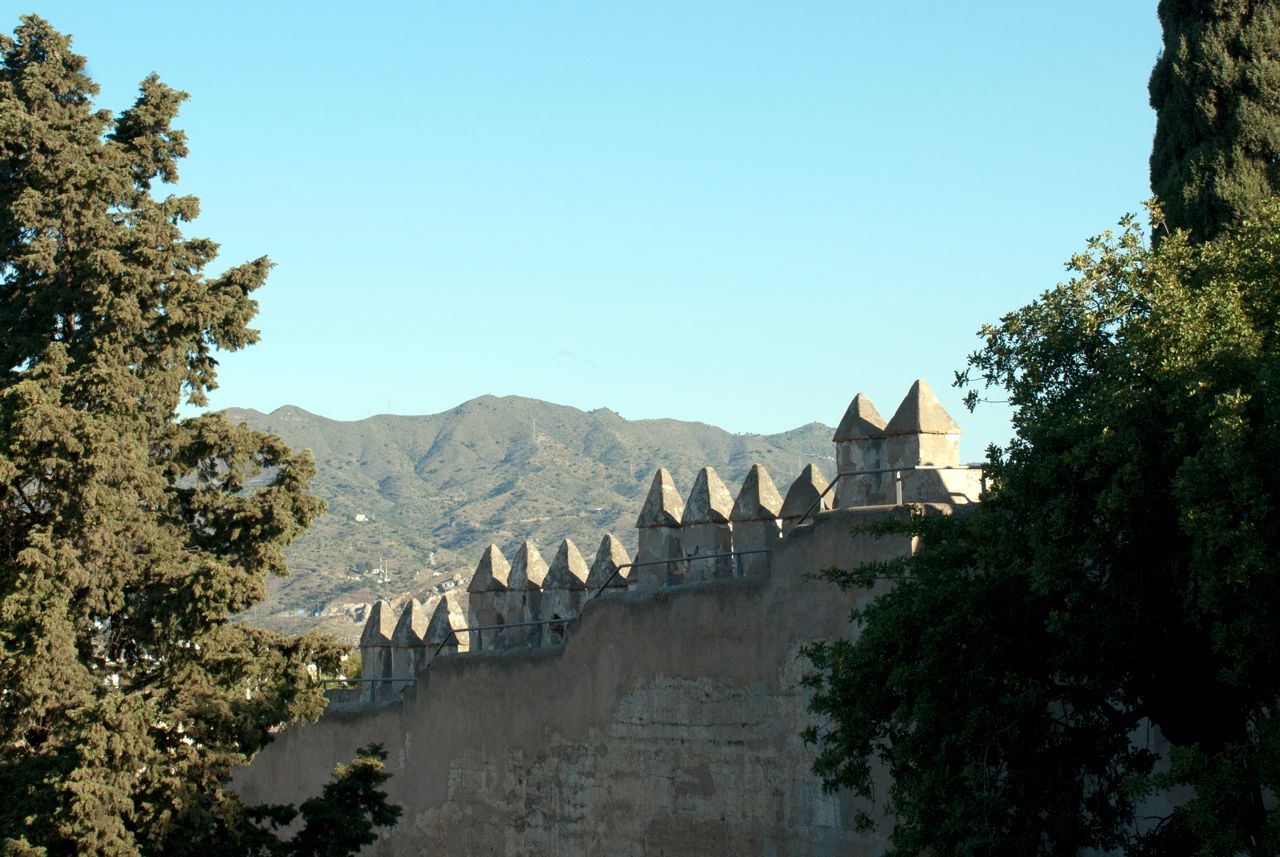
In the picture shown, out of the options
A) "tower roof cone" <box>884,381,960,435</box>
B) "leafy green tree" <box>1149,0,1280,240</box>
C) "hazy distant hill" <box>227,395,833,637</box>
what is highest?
"hazy distant hill" <box>227,395,833,637</box>

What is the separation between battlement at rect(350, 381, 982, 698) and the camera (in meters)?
13.8

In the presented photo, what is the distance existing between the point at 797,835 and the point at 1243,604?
19.4ft

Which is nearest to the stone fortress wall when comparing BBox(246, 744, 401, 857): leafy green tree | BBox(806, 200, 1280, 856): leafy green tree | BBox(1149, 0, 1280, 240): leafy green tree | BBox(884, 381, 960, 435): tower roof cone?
BBox(884, 381, 960, 435): tower roof cone

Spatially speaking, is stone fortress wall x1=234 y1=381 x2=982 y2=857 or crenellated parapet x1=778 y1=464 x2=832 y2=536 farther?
Answer: crenellated parapet x1=778 y1=464 x2=832 y2=536

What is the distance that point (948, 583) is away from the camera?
10.6 metres

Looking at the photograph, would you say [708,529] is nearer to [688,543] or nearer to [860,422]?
[688,543]

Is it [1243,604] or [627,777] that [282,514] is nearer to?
[627,777]

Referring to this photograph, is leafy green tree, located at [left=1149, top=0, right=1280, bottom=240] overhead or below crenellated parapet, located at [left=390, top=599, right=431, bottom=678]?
overhead

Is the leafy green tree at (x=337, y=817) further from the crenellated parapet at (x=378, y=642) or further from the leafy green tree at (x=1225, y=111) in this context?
the leafy green tree at (x=1225, y=111)

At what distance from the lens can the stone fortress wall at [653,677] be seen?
13891 millimetres

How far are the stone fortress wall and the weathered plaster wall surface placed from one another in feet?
0.07

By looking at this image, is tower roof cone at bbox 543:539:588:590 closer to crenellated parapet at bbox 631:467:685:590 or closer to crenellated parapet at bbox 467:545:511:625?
crenellated parapet at bbox 467:545:511:625

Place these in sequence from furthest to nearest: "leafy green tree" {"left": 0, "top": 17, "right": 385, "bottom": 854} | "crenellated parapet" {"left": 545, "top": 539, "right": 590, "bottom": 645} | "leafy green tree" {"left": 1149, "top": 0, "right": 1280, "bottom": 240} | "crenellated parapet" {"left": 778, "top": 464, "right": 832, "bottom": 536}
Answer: "crenellated parapet" {"left": 545, "top": 539, "right": 590, "bottom": 645} → "crenellated parapet" {"left": 778, "top": 464, "right": 832, "bottom": 536} → "leafy green tree" {"left": 0, "top": 17, "right": 385, "bottom": 854} → "leafy green tree" {"left": 1149, "top": 0, "right": 1280, "bottom": 240}

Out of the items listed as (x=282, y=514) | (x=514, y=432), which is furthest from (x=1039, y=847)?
(x=514, y=432)
